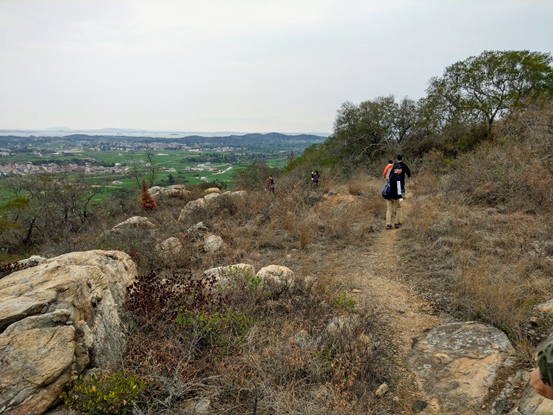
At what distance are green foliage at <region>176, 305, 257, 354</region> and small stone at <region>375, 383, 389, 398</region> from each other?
4.24ft

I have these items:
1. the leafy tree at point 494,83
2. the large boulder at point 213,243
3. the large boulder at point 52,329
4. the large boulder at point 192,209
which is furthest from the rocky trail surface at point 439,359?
the leafy tree at point 494,83

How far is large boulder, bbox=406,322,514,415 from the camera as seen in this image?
2238 mm

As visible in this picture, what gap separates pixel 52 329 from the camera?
80.5 inches

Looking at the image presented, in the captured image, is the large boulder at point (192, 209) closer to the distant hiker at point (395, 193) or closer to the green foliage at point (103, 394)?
the distant hiker at point (395, 193)

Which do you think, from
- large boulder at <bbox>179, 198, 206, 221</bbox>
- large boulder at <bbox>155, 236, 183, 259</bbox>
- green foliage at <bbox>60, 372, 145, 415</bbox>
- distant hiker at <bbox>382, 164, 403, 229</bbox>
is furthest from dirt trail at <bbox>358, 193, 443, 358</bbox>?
large boulder at <bbox>179, 198, 206, 221</bbox>

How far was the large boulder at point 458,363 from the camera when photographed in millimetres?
2238

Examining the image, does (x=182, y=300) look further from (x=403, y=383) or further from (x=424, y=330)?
(x=424, y=330)

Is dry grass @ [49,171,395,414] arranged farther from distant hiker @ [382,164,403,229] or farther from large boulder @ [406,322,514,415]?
distant hiker @ [382,164,403,229]

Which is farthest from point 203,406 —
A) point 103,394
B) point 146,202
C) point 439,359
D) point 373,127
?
point 373,127

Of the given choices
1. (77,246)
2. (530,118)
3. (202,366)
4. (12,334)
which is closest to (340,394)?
(202,366)

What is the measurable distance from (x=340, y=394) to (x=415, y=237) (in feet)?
14.1

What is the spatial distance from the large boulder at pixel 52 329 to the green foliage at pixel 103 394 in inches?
5.1

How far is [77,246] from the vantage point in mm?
5820

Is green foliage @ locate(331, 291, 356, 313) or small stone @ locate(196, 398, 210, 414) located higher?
green foliage @ locate(331, 291, 356, 313)
